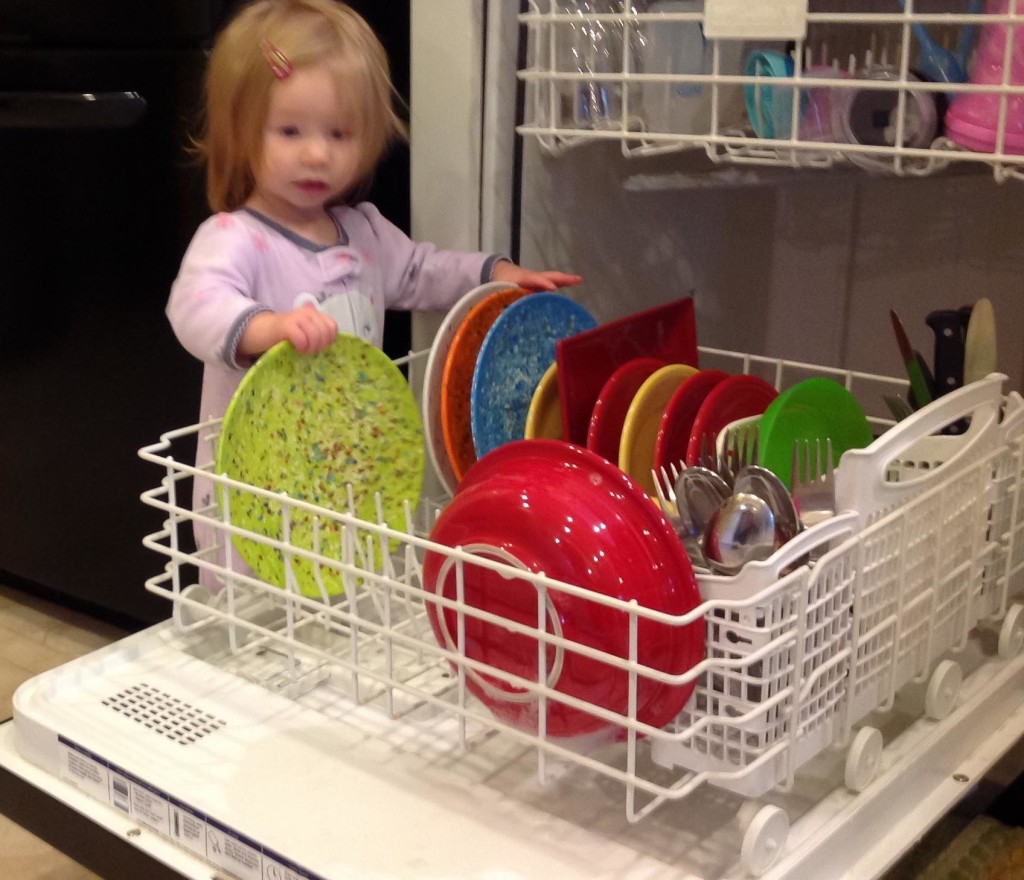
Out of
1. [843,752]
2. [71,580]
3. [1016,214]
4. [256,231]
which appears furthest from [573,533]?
[71,580]

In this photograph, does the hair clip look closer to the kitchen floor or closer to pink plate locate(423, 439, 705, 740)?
pink plate locate(423, 439, 705, 740)

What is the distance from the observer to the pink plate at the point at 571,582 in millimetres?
652

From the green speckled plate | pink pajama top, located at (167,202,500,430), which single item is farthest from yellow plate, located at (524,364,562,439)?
pink pajama top, located at (167,202,500,430)

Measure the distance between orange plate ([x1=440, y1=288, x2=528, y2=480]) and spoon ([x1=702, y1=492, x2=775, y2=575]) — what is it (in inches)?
12.3

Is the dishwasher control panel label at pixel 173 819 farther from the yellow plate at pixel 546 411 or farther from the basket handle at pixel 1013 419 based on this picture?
the basket handle at pixel 1013 419

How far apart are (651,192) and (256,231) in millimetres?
463

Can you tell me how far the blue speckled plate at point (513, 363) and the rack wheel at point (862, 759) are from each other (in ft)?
1.17

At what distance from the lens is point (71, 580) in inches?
64.6

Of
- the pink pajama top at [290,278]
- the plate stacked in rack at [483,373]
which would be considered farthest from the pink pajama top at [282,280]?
the plate stacked in rack at [483,373]

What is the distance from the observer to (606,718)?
618 millimetres

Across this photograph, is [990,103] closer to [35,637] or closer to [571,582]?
[571,582]

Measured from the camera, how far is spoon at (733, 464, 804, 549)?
2.27ft

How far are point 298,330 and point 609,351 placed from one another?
0.79ft

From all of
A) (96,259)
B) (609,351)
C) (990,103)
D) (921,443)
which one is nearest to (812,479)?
(921,443)
